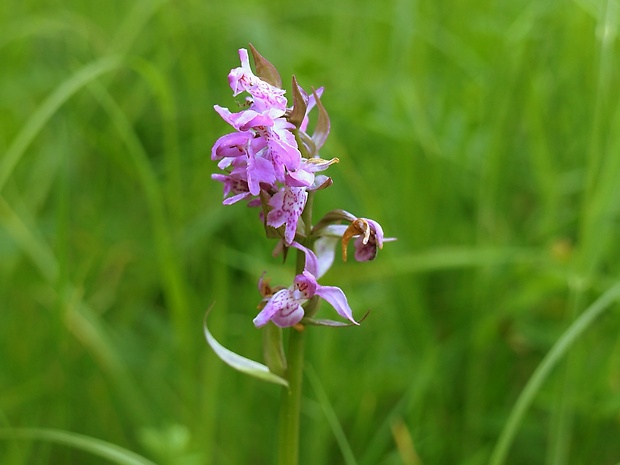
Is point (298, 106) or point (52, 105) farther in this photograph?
point (52, 105)

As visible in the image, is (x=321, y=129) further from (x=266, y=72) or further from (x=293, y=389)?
(x=293, y=389)

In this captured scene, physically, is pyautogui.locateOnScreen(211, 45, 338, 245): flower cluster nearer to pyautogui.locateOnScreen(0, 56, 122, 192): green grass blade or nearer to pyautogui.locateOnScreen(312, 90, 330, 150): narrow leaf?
pyautogui.locateOnScreen(312, 90, 330, 150): narrow leaf

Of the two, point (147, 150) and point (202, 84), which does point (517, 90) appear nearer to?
point (202, 84)

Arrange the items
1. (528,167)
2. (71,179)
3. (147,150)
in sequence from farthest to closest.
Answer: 1. (147,150)
2. (71,179)
3. (528,167)

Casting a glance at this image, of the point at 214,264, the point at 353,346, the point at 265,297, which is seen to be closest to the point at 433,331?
the point at 353,346

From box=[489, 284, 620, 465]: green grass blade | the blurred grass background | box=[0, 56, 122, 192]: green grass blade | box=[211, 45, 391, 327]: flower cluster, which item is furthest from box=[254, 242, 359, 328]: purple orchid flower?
box=[0, 56, 122, 192]: green grass blade

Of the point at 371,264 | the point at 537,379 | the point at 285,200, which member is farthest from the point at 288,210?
the point at 371,264

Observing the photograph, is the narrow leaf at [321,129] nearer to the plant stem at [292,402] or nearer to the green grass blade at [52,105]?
the plant stem at [292,402]

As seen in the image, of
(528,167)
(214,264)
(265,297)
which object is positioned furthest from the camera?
(528,167)
